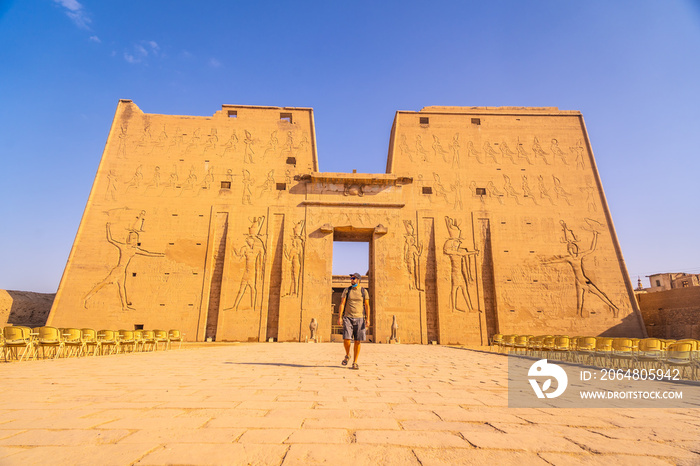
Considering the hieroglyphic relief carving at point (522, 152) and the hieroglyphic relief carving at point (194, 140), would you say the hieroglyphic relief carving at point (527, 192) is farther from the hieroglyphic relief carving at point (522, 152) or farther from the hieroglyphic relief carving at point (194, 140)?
the hieroglyphic relief carving at point (194, 140)

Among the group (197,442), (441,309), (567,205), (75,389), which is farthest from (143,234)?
(567,205)

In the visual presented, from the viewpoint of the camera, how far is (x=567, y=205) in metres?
19.9

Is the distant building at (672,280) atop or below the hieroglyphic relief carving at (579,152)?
below

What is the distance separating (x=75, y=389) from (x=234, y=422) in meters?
2.42

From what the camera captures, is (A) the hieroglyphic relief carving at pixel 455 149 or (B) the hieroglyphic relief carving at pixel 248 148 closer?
(B) the hieroglyphic relief carving at pixel 248 148

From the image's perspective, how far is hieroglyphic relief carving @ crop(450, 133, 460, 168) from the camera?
2028cm

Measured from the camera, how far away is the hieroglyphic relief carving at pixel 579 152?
2073 cm

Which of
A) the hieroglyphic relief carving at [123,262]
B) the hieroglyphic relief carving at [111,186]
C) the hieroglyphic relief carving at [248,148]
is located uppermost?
the hieroglyphic relief carving at [248,148]

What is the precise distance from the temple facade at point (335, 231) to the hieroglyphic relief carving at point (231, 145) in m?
0.07

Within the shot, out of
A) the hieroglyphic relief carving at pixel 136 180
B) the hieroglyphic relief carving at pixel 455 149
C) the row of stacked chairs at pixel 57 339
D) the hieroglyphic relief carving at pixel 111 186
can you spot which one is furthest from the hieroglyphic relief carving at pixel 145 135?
the hieroglyphic relief carving at pixel 455 149

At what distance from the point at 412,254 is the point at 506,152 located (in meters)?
8.24

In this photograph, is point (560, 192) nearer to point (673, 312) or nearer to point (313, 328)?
point (673, 312)

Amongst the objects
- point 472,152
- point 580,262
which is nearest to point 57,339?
point 472,152

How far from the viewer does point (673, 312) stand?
17375 millimetres
